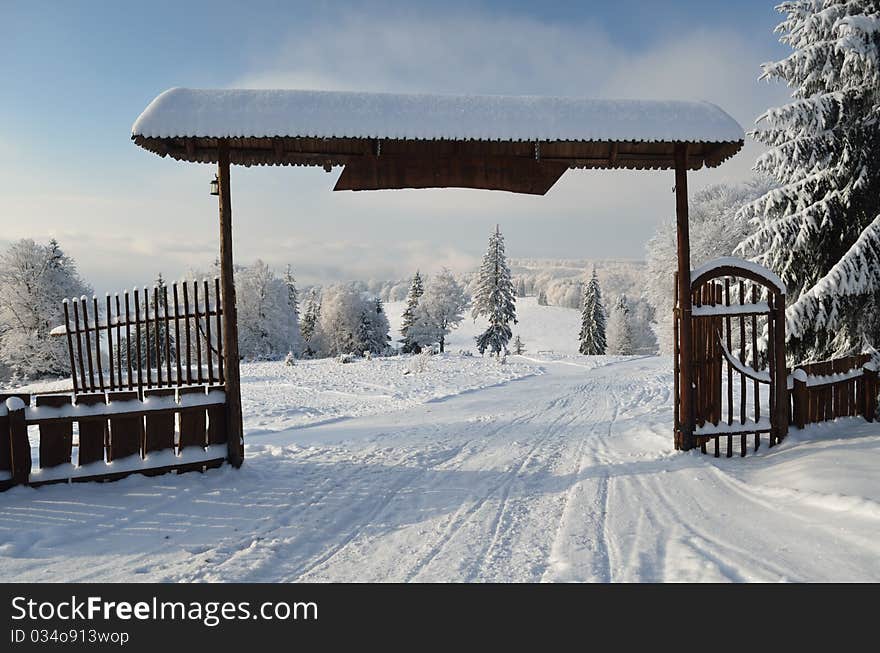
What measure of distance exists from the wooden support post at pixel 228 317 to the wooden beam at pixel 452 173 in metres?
1.53

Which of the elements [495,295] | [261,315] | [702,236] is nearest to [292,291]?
[261,315]

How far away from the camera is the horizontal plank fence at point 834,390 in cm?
834

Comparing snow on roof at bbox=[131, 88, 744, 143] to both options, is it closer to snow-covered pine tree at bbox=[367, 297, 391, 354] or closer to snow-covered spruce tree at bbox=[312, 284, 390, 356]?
snow-covered spruce tree at bbox=[312, 284, 390, 356]

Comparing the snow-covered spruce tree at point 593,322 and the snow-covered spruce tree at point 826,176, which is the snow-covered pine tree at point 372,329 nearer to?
the snow-covered spruce tree at point 593,322

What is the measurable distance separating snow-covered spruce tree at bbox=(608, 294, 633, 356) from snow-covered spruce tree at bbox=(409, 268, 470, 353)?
25.6 metres

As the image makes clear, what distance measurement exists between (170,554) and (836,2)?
1426cm

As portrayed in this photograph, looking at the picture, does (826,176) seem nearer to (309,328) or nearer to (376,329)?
(376,329)

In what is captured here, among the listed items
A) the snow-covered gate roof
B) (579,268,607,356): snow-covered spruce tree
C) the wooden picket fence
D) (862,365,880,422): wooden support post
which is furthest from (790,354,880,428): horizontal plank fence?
(579,268,607,356): snow-covered spruce tree

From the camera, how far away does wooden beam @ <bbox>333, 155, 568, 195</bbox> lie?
25.2 feet

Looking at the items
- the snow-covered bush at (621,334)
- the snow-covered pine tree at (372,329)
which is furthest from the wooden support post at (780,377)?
the snow-covered bush at (621,334)

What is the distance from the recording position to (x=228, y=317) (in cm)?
697
